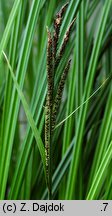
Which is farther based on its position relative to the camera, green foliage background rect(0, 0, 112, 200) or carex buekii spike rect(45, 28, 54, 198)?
green foliage background rect(0, 0, 112, 200)

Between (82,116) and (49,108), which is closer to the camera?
(49,108)

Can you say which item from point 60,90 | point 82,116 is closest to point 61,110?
point 82,116

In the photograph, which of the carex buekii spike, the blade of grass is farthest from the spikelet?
the blade of grass

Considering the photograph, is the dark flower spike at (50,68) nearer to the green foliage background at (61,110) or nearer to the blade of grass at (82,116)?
the green foliage background at (61,110)

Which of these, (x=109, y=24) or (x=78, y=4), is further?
(x=109, y=24)

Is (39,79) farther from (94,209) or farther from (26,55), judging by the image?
(94,209)

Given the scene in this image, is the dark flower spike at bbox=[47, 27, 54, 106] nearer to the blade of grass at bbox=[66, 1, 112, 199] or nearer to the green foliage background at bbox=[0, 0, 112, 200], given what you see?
the green foliage background at bbox=[0, 0, 112, 200]

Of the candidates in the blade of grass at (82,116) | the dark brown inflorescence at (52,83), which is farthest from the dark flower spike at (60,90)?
the blade of grass at (82,116)

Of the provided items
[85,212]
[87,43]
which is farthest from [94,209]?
[87,43]

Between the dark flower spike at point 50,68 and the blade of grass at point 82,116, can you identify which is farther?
the blade of grass at point 82,116

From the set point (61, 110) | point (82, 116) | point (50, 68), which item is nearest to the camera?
point (50, 68)

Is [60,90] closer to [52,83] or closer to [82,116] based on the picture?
[52,83]
